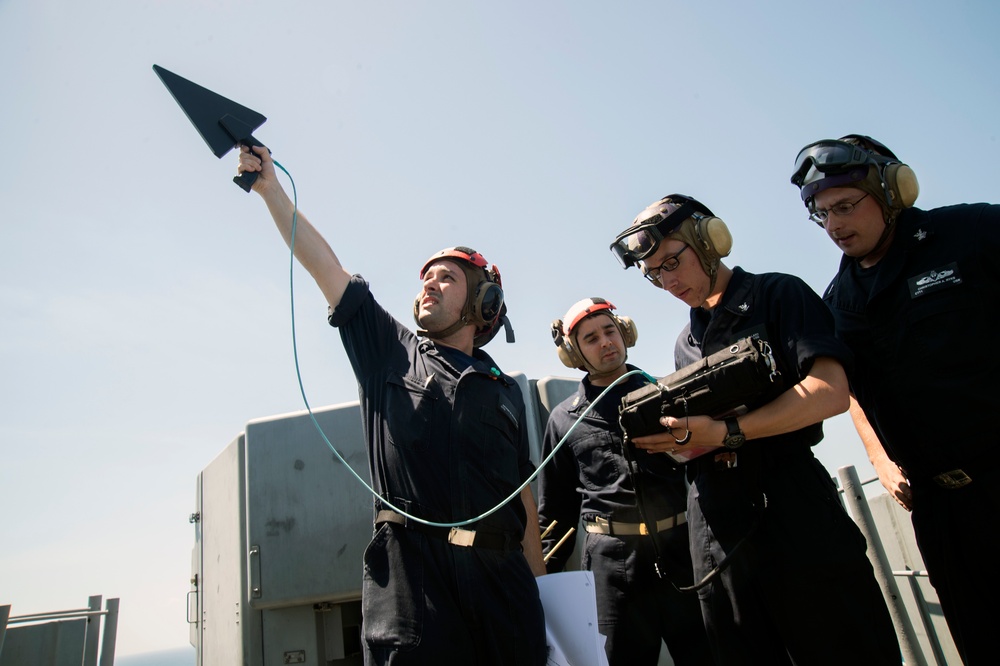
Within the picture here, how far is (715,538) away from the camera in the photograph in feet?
6.87

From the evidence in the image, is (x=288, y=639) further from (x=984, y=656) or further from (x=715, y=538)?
(x=984, y=656)

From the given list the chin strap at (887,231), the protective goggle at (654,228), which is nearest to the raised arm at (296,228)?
the protective goggle at (654,228)

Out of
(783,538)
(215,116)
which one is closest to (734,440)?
(783,538)

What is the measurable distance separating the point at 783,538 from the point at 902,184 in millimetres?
1345

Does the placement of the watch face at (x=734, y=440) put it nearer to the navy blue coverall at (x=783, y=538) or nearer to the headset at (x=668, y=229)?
the navy blue coverall at (x=783, y=538)

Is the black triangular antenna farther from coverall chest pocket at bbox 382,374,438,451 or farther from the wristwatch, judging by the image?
the wristwatch

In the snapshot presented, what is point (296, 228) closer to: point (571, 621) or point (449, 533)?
point (449, 533)

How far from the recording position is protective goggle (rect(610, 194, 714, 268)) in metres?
2.39

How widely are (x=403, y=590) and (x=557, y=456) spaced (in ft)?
5.93

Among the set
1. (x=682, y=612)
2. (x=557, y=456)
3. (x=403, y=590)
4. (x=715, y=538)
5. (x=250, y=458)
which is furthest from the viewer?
(x=250, y=458)

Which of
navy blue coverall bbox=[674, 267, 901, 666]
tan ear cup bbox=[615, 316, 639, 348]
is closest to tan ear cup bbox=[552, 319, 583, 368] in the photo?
tan ear cup bbox=[615, 316, 639, 348]

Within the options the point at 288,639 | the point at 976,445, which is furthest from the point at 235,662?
the point at 976,445

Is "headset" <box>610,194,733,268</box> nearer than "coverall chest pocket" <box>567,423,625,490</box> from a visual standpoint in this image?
Yes

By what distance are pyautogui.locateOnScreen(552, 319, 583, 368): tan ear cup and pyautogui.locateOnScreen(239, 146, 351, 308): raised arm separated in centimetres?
165
